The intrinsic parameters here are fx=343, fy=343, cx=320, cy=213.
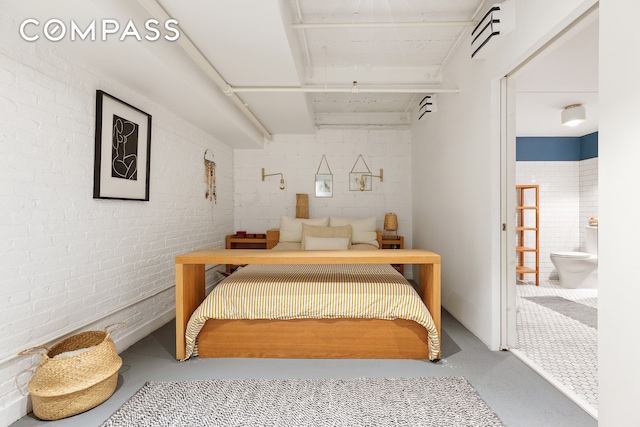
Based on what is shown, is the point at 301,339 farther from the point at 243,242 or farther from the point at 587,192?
the point at 587,192

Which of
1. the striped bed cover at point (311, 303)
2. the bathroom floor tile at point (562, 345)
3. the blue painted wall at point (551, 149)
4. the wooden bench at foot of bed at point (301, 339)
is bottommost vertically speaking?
the bathroom floor tile at point (562, 345)

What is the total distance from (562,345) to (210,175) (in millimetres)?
4168

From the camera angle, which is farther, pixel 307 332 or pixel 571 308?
pixel 571 308

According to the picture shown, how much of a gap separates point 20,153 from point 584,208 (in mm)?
7097

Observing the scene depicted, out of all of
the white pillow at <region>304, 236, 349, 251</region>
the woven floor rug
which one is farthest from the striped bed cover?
the white pillow at <region>304, 236, 349, 251</region>

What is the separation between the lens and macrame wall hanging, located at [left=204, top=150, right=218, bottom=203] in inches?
174

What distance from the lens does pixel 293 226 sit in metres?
4.93

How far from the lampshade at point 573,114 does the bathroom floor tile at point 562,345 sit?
7.51ft

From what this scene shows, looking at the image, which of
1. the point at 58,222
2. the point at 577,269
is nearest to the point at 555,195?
the point at 577,269

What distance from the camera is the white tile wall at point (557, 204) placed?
18.8 feet

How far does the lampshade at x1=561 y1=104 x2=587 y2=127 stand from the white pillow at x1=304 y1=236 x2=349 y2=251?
128 inches

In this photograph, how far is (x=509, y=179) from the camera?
268 cm

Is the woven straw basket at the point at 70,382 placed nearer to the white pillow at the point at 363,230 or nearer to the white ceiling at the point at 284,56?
the white ceiling at the point at 284,56

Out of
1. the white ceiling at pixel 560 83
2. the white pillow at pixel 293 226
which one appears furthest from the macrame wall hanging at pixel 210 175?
the white ceiling at pixel 560 83
